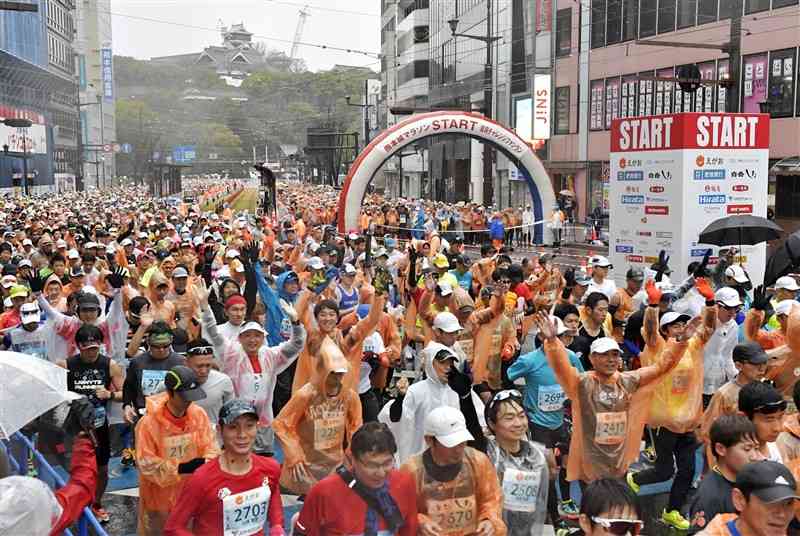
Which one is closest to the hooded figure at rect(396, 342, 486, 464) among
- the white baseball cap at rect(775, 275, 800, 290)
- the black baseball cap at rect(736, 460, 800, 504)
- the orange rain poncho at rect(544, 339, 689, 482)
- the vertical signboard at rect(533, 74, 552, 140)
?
the orange rain poncho at rect(544, 339, 689, 482)

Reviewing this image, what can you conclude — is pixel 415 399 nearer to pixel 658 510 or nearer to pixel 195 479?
pixel 195 479

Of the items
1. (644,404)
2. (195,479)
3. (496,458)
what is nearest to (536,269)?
(644,404)

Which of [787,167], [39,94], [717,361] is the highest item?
[39,94]

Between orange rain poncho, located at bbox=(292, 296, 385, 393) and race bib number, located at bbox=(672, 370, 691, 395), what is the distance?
2.28 m

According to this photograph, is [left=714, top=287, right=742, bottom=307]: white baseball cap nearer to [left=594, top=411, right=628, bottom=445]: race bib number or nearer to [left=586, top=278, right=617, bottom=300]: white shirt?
[left=594, top=411, right=628, bottom=445]: race bib number

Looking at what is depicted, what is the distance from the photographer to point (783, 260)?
12.1m

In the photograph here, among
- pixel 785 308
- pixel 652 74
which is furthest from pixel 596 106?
pixel 785 308

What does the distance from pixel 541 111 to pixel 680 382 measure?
1365 inches

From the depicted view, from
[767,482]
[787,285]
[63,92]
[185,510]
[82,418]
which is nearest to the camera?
[767,482]

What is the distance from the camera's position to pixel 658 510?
7.00 metres

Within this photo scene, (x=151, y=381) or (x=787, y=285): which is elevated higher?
(x=787, y=285)

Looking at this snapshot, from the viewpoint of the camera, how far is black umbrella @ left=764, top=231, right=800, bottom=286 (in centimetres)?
1163

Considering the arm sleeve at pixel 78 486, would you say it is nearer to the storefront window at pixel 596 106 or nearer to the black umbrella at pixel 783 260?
the black umbrella at pixel 783 260

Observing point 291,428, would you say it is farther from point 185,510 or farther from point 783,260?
point 783,260
